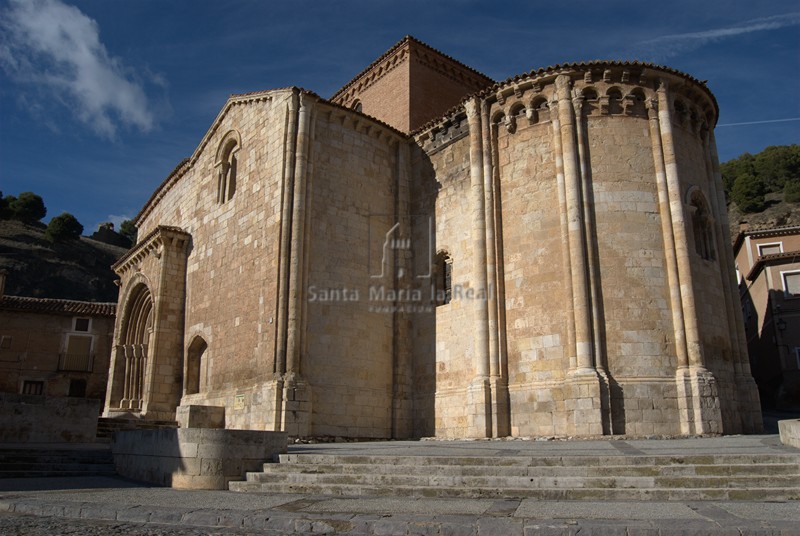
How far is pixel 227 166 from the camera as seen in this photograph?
67.1 ft

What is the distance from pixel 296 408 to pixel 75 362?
22244 mm

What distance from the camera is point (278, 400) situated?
1492cm

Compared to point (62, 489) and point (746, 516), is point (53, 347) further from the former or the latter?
point (746, 516)

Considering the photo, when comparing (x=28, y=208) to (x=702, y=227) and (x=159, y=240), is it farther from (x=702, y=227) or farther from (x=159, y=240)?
(x=702, y=227)

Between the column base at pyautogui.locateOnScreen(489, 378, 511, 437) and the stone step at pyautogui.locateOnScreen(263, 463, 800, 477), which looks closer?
the stone step at pyautogui.locateOnScreen(263, 463, 800, 477)

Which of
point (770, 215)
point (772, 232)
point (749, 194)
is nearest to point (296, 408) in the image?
point (772, 232)

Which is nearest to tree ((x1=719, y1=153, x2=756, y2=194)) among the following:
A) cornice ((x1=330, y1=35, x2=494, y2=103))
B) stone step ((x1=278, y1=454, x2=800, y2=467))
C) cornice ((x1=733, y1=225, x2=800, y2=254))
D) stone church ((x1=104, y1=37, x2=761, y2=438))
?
cornice ((x1=733, y1=225, x2=800, y2=254))

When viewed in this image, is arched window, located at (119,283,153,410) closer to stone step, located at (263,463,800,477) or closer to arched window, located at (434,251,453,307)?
arched window, located at (434,251,453,307)

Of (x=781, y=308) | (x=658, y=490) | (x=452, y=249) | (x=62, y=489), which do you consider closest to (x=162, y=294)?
(x=452, y=249)

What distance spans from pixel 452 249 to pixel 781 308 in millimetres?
21432

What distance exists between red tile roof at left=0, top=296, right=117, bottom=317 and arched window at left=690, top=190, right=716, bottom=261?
1122 inches

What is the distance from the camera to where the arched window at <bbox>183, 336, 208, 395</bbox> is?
19578 mm

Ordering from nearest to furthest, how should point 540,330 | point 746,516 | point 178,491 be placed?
point 746,516 → point 178,491 → point 540,330

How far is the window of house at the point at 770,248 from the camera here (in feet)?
110
